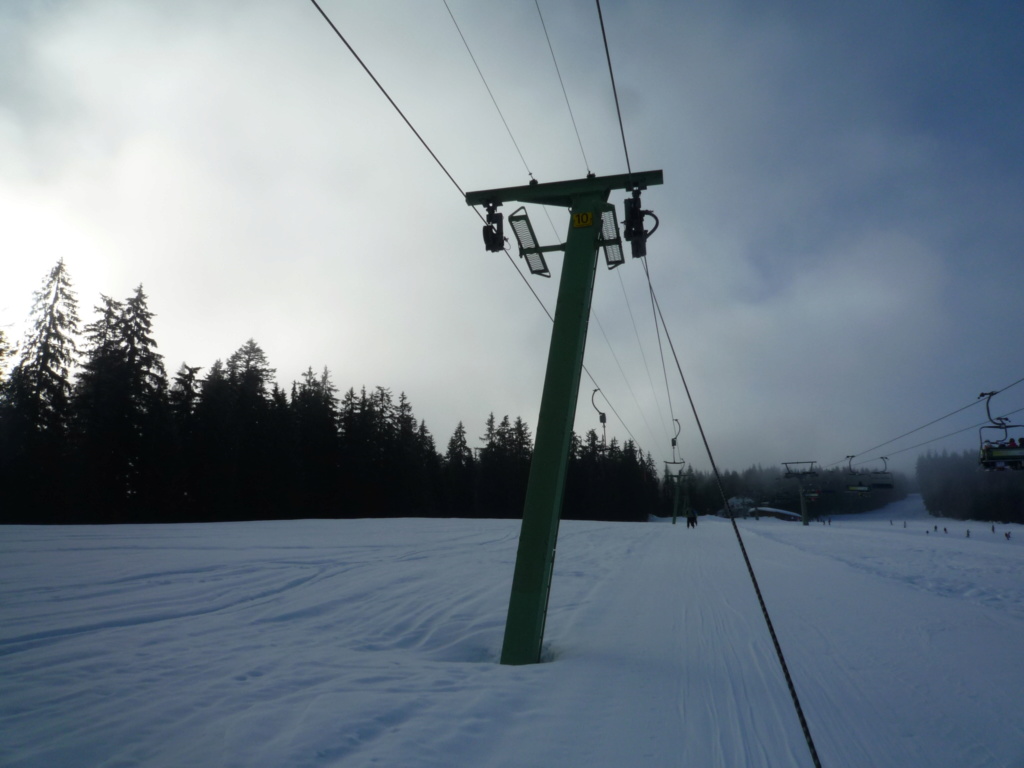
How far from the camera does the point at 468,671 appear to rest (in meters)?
4.95

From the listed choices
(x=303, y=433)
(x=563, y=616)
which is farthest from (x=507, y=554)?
(x=303, y=433)

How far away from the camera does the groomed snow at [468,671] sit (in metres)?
3.39

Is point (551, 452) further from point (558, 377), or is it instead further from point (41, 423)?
point (41, 423)

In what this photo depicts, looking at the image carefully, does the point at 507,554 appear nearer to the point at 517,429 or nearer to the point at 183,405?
the point at 183,405

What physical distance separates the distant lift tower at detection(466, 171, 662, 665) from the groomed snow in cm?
68

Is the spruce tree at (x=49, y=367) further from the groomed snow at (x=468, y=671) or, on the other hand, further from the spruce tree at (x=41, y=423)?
the groomed snow at (x=468, y=671)

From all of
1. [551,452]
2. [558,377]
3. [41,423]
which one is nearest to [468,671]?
[551,452]

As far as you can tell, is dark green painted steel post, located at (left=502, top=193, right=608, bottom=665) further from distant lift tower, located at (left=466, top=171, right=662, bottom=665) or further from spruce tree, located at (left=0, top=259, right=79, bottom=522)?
spruce tree, located at (left=0, top=259, right=79, bottom=522)

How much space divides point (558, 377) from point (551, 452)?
2.85 ft

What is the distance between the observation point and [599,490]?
77.5m

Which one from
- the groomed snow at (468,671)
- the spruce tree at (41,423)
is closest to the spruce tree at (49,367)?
the spruce tree at (41,423)

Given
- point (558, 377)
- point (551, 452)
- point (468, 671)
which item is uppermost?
point (558, 377)

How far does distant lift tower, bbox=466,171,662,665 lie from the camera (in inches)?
213

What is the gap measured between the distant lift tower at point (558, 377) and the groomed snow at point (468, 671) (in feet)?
2.23
